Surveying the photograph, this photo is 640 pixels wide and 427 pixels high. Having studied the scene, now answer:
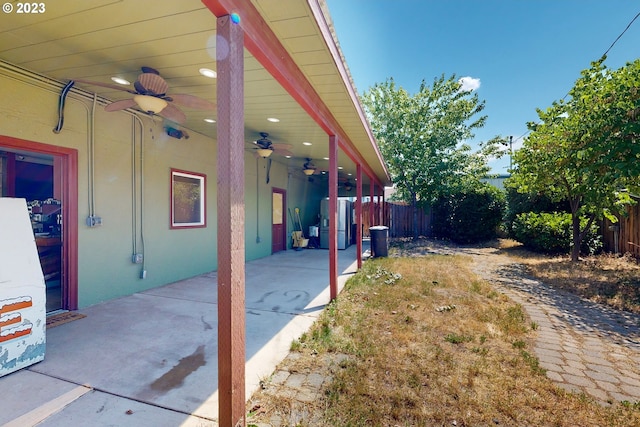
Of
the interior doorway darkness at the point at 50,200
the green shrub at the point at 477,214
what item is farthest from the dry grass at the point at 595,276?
the interior doorway darkness at the point at 50,200

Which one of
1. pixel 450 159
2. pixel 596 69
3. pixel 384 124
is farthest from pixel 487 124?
pixel 596 69

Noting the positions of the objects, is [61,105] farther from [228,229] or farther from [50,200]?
[228,229]

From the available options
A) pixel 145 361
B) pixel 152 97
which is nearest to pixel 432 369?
pixel 145 361

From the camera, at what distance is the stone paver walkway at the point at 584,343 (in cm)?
224

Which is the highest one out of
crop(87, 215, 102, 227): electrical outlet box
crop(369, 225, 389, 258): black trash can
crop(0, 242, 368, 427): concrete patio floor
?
crop(87, 215, 102, 227): electrical outlet box

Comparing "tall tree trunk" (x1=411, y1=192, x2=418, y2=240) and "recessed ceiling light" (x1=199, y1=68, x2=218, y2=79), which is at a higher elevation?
"recessed ceiling light" (x1=199, y1=68, x2=218, y2=79)

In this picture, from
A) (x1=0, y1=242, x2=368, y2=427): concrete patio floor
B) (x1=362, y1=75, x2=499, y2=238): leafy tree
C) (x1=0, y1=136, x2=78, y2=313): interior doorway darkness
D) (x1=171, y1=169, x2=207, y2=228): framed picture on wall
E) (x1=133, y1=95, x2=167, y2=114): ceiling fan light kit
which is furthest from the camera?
(x1=362, y1=75, x2=499, y2=238): leafy tree

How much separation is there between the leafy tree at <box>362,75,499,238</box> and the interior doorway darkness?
408 inches

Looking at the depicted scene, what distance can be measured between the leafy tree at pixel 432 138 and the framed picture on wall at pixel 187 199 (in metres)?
8.19

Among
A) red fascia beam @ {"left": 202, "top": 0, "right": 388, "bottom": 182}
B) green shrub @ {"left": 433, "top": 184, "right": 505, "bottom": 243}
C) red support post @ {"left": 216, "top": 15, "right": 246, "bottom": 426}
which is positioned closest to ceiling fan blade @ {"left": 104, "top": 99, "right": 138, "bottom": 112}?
red fascia beam @ {"left": 202, "top": 0, "right": 388, "bottom": 182}

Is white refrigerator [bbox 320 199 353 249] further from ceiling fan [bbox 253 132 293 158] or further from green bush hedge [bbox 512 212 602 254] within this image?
green bush hedge [bbox 512 212 602 254]

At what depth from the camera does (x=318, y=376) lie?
2.33m

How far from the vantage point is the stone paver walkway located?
2.24m

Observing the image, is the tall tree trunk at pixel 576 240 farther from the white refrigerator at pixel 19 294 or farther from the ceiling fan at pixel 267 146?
the white refrigerator at pixel 19 294
